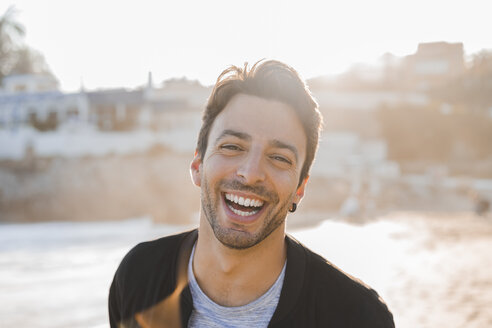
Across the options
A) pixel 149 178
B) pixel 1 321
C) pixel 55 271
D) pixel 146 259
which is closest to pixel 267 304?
pixel 146 259

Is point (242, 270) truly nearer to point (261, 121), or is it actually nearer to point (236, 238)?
point (236, 238)

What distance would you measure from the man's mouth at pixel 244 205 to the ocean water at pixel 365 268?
3.36m

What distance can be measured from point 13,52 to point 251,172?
5120 centimetres

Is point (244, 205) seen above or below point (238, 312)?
above

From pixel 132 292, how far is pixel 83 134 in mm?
30289

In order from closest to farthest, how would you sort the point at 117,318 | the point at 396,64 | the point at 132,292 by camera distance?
the point at 132,292
the point at 117,318
the point at 396,64

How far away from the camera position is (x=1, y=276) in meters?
11.8

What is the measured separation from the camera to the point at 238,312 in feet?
5.96

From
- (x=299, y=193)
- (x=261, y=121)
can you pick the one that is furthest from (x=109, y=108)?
(x=261, y=121)

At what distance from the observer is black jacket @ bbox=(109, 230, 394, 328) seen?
1.71 meters

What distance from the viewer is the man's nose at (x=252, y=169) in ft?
5.76

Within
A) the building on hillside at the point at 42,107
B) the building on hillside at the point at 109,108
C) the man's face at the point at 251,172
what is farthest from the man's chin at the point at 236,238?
the building on hillside at the point at 42,107

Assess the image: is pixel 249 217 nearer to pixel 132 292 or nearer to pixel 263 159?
pixel 263 159

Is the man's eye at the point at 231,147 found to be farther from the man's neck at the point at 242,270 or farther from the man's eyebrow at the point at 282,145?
the man's neck at the point at 242,270
